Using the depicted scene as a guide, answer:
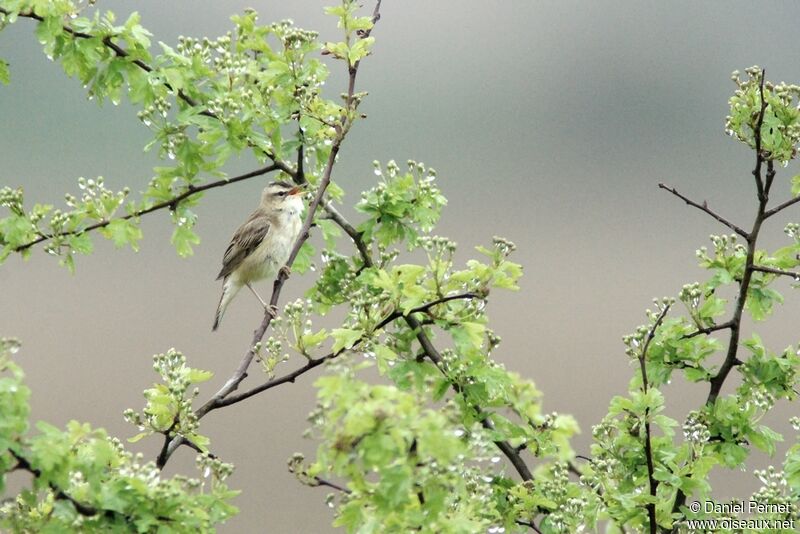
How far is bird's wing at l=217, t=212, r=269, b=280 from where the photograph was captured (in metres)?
9.64

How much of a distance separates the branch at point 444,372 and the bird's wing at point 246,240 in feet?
14.2

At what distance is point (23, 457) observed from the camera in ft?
11.7

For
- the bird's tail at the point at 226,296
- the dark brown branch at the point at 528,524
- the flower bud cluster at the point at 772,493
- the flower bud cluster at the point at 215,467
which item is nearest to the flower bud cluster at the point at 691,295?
the flower bud cluster at the point at 772,493

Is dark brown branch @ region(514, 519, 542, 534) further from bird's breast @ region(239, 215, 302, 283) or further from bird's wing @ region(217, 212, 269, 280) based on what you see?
bird's wing @ region(217, 212, 269, 280)

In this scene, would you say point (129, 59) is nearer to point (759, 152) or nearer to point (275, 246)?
point (759, 152)

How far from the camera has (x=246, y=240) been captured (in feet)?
31.9

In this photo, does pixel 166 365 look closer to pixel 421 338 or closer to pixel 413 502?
pixel 421 338

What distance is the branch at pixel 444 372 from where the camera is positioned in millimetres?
5292

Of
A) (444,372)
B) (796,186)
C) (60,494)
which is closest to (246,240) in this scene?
(444,372)

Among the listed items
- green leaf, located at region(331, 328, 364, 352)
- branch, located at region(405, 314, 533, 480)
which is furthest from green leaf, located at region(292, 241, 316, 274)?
green leaf, located at region(331, 328, 364, 352)

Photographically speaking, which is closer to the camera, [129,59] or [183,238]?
Result: [129,59]

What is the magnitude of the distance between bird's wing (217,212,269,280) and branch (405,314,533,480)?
14.2ft

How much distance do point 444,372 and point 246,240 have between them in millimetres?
4807

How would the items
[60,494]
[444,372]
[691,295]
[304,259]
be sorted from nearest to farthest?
[60,494] < [444,372] < [691,295] < [304,259]
